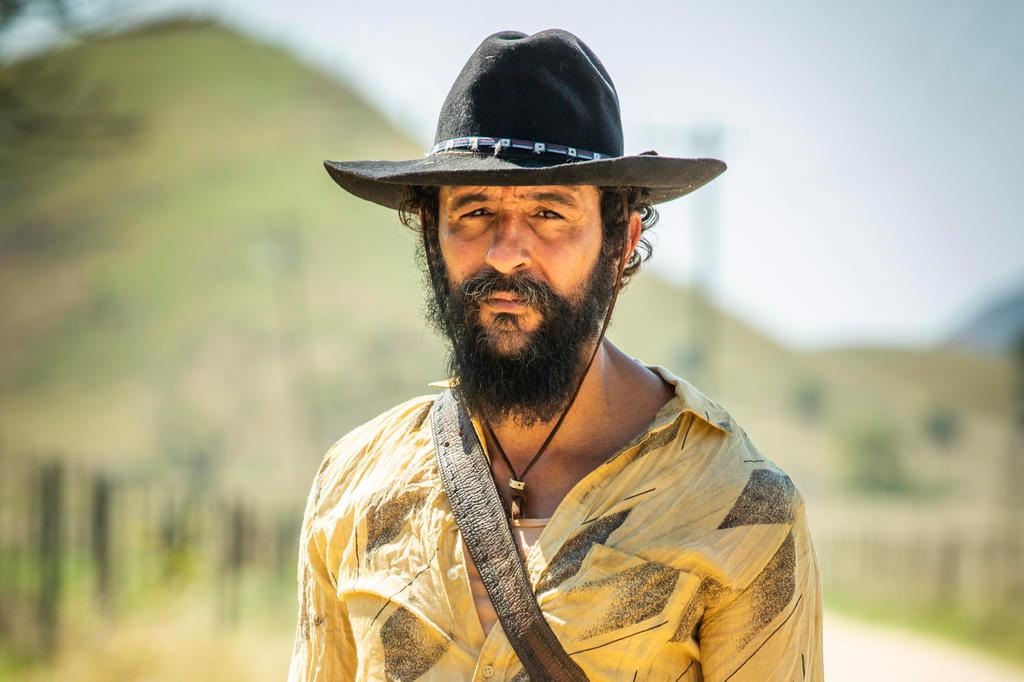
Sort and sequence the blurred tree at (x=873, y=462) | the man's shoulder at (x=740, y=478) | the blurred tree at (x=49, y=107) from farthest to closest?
the blurred tree at (x=873, y=462), the blurred tree at (x=49, y=107), the man's shoulder at (x=740, y=478)

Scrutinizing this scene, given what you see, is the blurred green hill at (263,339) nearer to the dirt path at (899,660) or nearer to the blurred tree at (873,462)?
the blurred tree at (873,462)

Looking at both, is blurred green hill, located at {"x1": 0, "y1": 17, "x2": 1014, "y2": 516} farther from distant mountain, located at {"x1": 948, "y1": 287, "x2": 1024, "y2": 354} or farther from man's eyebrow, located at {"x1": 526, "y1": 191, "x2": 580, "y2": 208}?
distant mountain, located at {"x1": 948, "y1": 287, "x2": 1024, "y2": 354}

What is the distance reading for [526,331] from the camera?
101 inches

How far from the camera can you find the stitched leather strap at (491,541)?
2.22 metres

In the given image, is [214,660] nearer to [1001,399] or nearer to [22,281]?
[22,281]

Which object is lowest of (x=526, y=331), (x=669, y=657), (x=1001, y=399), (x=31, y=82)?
(x=1001, y=399)

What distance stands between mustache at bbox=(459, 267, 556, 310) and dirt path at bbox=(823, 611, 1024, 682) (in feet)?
34.6

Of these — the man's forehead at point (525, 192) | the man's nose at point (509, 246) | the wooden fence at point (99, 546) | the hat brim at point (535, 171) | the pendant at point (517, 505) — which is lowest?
the wooden fence at point (99, 546)

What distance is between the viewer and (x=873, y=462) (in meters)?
63.6

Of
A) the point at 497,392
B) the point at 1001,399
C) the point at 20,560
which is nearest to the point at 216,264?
the point at 1001,399

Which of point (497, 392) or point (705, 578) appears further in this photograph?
point (497, 392)

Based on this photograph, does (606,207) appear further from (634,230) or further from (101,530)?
(101,530)

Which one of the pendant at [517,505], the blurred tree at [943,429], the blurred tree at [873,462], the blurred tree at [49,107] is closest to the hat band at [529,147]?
the pendant at [517,505]

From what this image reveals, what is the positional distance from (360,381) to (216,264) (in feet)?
65.3
